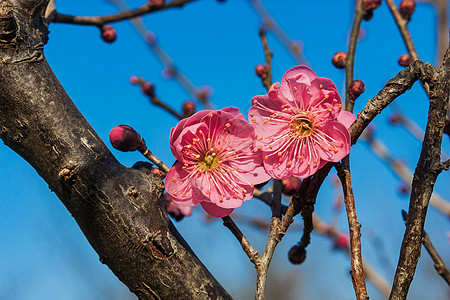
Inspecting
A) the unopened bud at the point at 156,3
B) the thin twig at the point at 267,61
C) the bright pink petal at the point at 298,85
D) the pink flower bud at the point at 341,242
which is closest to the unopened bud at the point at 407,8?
the thin twig at the point at 267,61

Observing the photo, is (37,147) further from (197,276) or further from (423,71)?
(423,71)

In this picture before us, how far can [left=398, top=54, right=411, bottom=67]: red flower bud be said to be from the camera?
6.31ft

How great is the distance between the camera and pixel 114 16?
2.27 metres

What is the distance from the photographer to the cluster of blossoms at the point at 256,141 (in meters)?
1.35

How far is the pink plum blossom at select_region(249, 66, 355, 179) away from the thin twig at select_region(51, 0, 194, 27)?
3.95ft

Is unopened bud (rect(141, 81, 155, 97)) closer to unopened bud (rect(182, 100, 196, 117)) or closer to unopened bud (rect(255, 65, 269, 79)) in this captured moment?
unopened bud (rect(182, 100, 196, 117))

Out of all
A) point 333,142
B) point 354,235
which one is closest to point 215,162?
point 333,142

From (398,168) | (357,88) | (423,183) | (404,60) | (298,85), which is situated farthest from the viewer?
(398,168)

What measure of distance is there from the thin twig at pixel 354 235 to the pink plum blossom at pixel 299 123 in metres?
0.07

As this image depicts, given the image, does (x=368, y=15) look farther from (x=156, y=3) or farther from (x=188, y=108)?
(x=156, y=3)

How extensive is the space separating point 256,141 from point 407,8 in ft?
3.95

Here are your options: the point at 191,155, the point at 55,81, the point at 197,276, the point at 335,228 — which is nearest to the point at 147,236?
the point at 197,276

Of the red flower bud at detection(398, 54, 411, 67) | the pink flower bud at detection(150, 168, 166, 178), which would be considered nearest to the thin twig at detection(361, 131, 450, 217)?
the red flower bud at detection(398, 54, 411, 67)

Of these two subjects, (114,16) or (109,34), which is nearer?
(114,16)
